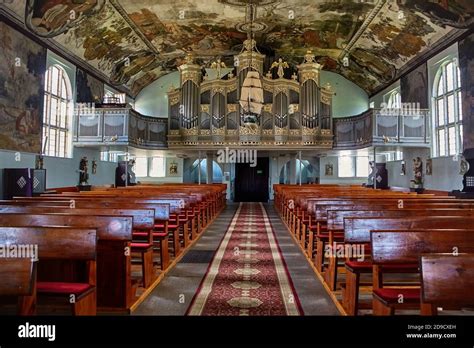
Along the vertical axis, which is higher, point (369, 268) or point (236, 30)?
point (236, 30)

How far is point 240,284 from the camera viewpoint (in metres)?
4.66

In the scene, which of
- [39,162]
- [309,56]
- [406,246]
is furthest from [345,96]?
[406,246]

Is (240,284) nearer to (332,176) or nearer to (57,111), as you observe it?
(57,111)

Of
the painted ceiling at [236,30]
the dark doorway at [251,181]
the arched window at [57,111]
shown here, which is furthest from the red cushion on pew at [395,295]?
the dark doorway at [251,181]

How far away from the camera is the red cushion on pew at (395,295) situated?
273 cm

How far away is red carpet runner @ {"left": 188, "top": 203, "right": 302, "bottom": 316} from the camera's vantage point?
A: 3762 mm

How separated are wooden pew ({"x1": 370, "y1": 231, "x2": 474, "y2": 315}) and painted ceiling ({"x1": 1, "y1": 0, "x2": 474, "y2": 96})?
1109cm

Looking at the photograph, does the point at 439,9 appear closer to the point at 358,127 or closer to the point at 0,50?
the point at 358,127

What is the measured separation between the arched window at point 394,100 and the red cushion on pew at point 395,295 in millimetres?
17280

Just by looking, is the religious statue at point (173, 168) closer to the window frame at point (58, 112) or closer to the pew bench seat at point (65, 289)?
the window frame at point (58, 112)

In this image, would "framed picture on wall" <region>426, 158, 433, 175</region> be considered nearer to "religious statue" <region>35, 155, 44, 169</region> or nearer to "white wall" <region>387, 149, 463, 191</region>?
"white wall" <region>387, 149, 463, 191</region>

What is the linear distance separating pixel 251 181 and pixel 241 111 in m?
6.18

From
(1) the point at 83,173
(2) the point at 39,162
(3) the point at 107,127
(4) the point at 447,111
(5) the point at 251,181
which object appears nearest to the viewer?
(2) the point at 39,162

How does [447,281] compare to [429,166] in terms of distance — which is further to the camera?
[429,166]
